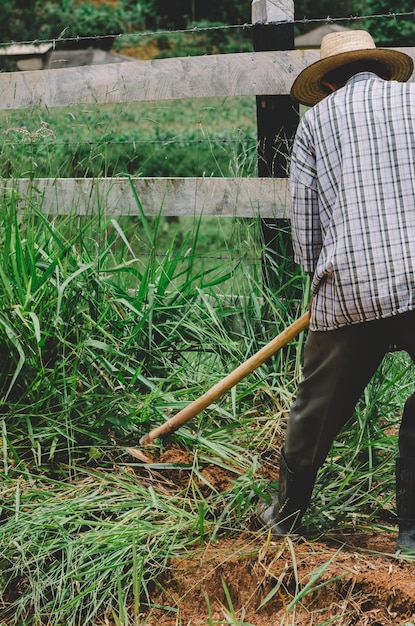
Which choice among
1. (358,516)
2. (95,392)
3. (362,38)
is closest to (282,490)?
(358,516)

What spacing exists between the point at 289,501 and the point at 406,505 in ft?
1.33

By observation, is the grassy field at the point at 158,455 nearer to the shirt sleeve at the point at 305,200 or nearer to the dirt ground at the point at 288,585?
the dirt ground at the point at 288,585

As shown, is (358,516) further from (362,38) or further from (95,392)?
(362,38)

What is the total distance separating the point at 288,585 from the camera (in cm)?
279

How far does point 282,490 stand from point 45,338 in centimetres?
108

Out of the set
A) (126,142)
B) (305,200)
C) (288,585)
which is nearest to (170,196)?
(126,142)

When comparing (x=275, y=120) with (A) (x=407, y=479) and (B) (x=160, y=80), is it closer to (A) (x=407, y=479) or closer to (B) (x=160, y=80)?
(B) (x=160, y=80)

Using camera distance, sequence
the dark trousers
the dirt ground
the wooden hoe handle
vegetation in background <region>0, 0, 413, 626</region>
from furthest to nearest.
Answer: the wooden hoe handle < vegetation in background <region>0, 0, 413, 626</region> < the dark trousers < the dirt ground

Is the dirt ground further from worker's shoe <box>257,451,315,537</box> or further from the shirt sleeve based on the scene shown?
the shirt sleeve

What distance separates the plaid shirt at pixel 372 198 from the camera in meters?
2.68

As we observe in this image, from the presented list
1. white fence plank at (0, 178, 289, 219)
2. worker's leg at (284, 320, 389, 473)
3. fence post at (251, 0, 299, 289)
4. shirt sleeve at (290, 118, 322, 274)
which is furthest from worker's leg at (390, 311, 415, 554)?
white fence plank at (0, 178, 289, 219)

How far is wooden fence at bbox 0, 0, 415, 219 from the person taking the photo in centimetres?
399

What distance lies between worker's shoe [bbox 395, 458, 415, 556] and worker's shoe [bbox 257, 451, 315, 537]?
1.01 ft

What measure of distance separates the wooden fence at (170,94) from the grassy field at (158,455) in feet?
0.58
